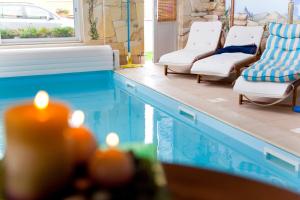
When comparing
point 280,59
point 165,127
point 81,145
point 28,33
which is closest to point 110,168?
point 81,145

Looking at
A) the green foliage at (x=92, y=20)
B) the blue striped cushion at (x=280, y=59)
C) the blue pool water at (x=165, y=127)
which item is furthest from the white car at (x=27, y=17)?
the blue striped cushion at (x=280, y=59)

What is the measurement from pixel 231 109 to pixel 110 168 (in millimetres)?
3882

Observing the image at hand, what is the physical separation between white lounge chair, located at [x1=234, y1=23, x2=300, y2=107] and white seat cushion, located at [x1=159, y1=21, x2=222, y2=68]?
1494mm

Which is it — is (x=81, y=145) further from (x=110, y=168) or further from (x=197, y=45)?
(x=197, y=45)

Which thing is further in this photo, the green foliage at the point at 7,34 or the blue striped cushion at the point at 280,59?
the green foliage at the point at 7,34

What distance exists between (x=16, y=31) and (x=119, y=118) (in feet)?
12.9

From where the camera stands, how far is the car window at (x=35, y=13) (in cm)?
768

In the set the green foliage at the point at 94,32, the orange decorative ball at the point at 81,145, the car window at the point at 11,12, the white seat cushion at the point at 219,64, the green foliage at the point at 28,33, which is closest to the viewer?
the orange decorative ball at the point at 81,145

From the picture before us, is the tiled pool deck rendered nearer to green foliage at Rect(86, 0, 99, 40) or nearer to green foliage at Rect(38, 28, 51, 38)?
green foliage at Rect(86, 0, 99, 40)

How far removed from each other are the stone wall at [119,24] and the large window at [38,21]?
468mm

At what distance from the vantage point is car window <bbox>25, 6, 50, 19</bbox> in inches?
303

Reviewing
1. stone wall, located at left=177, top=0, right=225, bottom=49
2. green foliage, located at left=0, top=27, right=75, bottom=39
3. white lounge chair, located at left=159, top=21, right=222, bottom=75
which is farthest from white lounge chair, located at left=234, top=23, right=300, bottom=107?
green foliage, located at left=0, top=27, right=75, bottom=39

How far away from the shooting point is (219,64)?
5.62m

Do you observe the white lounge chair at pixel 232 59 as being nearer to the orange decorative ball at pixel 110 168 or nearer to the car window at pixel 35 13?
the car window at pixel 35 13
